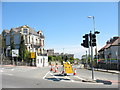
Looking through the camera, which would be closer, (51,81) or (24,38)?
(51,81)

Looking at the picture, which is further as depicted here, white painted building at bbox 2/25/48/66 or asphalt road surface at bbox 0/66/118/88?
white painted building at bbox 2/25/48/66

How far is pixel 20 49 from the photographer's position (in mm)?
61750

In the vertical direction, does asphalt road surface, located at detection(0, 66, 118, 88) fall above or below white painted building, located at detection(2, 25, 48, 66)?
below

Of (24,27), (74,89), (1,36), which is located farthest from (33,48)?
(74,89)

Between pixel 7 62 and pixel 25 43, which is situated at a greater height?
pixel 25 43

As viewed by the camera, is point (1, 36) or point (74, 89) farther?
point (1, 36)

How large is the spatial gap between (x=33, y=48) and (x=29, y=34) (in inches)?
200

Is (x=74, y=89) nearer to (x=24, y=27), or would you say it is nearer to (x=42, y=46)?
(x=24, y=27)

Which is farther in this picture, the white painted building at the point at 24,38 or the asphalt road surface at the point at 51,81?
the white painted building at the point at 24,38

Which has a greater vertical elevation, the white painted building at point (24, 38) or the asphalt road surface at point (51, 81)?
the white painted building at point (24, 38)

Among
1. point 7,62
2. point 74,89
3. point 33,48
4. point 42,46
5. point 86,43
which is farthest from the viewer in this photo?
point 42,46

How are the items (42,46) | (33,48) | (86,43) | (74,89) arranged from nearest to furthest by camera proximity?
(74,89)
(86,43)
(33,48)
(42,46)

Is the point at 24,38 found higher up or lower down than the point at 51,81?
higher up

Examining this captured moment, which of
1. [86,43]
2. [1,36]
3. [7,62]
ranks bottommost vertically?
[7,62]
